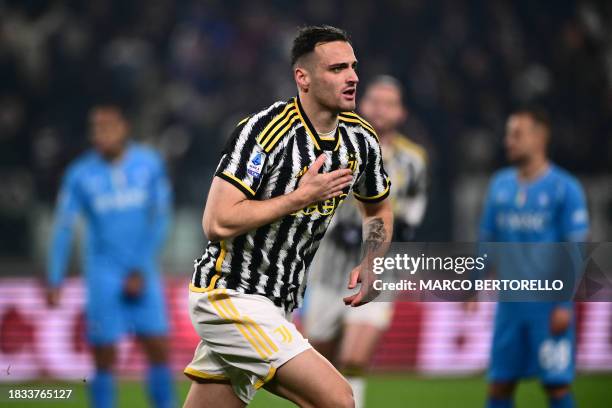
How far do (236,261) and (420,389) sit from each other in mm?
5145

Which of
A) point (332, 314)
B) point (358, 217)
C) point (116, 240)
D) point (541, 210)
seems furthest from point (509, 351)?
point (116, 240)

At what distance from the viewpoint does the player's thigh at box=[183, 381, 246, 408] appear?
167 inches

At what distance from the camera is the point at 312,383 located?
3.98 meters

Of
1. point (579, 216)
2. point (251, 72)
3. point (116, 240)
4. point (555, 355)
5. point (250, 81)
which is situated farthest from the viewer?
point (251, 72)

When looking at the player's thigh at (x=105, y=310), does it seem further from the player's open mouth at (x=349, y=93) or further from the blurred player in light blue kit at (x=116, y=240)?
the player's open mouth at (x=349, y=93)

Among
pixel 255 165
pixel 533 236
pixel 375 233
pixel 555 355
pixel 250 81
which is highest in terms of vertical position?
pixel 250 81

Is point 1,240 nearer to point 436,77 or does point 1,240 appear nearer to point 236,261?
point 436,77

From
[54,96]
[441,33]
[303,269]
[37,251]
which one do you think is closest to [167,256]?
[37,251]

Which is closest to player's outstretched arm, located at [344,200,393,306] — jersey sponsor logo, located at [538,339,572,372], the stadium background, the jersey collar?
the jersey collar

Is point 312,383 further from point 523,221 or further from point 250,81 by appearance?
point 250,81

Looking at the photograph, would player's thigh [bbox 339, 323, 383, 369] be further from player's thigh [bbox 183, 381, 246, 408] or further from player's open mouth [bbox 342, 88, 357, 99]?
player's open mouth [bbox 342, 88, 357, 99]

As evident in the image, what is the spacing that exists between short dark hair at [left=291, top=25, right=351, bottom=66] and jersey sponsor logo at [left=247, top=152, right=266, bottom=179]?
495mm

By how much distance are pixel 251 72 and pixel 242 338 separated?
30.8 ft

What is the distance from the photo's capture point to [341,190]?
4.05m
